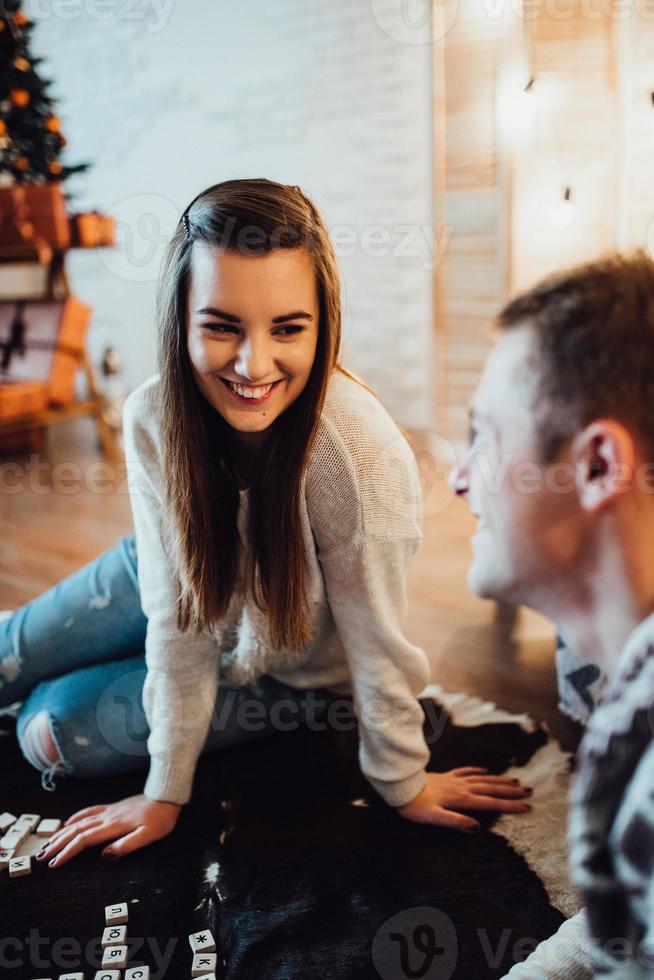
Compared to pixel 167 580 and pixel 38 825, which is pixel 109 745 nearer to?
pixel 38 825

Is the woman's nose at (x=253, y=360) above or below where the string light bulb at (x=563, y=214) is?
below

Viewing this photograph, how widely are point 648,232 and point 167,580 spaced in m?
2.14

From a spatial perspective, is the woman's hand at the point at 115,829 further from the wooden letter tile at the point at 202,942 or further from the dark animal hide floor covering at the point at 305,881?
the wooden letter tile at the point at 202,942

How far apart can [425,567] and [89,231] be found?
227cm

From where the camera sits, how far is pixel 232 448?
134 cm

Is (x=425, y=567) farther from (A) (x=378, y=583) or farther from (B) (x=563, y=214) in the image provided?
(B) (x=563, y=214)

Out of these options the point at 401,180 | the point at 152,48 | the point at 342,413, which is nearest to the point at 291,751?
the point at 342,413

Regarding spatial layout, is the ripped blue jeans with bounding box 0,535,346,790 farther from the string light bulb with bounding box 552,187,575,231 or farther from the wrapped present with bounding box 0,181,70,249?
the wrapped present with bounding box 0,181,70,249

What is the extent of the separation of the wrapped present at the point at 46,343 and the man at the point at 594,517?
124 inches

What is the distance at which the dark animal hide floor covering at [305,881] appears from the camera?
1.18 metres

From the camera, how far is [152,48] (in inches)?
170

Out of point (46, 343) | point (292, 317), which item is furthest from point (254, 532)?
point (46, 343)

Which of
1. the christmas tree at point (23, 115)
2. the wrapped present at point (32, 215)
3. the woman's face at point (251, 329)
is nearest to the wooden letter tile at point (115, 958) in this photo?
the woman's face at point (251, 329)

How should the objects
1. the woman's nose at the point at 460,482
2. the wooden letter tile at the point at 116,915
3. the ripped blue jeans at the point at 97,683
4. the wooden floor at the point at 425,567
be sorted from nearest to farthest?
the woman's nose at the point at 460,482 < the wooden letter tile at the point at 116,915 < the ripped blue jeans at the point at 97,683 < the wooden floor at the point at 425,567
